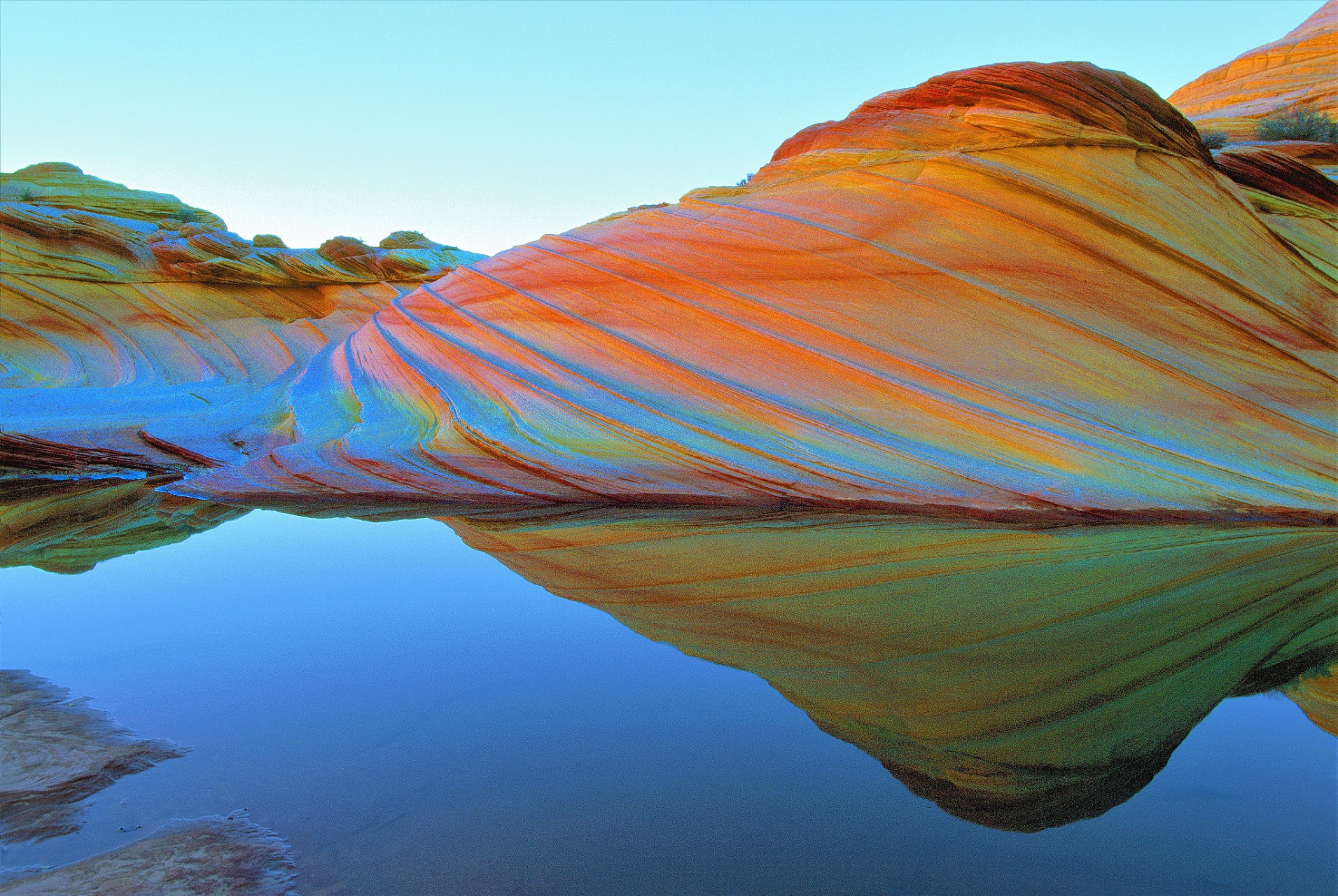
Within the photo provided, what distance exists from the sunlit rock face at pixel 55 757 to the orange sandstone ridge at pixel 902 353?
114 inches

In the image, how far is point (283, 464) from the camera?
18.3 ft

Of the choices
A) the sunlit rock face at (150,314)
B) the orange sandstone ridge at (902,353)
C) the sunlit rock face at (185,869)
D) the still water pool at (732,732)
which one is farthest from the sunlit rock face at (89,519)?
the sunlit rock face at (185,869)

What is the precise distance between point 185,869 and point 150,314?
458 inches

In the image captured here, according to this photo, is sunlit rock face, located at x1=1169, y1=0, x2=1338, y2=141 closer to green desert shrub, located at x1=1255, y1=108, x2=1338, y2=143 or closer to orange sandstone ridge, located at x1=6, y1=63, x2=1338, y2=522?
green desert shrub, located at x1=1255, y1=108, x2=1338, y2=143

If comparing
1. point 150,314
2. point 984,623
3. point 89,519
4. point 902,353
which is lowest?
point 984,623

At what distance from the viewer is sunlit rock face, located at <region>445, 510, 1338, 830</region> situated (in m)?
1.98

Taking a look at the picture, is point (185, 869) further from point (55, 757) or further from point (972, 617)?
point (972, 617)

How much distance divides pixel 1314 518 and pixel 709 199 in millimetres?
4909

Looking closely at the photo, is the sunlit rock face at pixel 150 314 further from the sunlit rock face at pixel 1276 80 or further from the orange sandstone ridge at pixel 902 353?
the sunlit rock face at pixel 1276 80

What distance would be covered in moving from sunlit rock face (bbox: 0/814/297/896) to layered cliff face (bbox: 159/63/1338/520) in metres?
Result: 3.26

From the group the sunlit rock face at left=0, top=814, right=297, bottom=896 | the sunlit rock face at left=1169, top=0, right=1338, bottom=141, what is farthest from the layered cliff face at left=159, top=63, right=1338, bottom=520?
the sunlit rock face at left=1169, top=0, right=1338, bottom=141

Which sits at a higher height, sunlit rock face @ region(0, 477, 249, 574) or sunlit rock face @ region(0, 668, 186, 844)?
sunlit rock face @ region(0, 477, 249, 574)

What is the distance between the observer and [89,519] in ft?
15.4

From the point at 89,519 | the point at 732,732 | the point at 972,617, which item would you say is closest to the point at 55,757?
the point at 732,732
